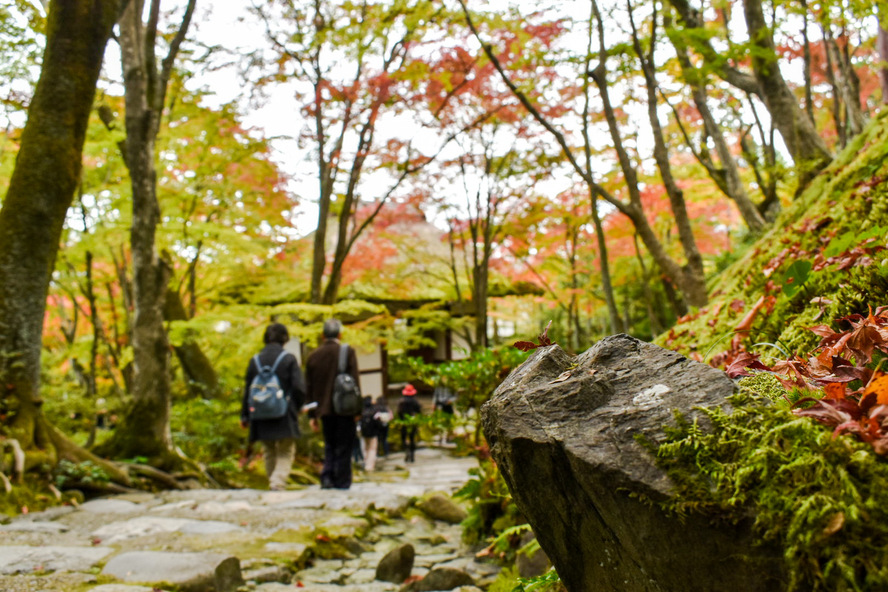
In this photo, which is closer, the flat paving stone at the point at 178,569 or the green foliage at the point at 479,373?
the flat paving stone at the point at 178,569

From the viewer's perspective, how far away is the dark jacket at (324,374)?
5.73 meters

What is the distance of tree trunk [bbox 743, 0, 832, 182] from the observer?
5160 mm

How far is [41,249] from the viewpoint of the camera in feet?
14.9

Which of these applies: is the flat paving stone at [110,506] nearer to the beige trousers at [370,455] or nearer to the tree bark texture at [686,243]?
the tree bark texture at [686,243]

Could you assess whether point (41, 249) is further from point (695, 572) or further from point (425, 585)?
point (695, 572)

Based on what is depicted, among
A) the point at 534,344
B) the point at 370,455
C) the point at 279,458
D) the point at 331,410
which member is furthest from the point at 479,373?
the point at 370,455

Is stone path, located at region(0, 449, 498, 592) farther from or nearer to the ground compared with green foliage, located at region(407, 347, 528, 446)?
nearer to the ground

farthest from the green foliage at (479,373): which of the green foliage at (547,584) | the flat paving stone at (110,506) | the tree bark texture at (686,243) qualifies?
the flat paving stone at (110,506)

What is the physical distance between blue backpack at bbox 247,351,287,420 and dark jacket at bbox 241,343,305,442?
2.2 inches

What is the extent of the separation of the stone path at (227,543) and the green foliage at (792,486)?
2.16m

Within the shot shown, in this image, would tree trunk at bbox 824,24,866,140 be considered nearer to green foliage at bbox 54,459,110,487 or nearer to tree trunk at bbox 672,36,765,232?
tree trunk at bbox 672,36,765,232

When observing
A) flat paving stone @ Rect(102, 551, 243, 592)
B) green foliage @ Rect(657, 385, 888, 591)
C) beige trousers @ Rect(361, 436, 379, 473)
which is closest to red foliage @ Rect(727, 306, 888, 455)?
green foliage @ Rect(657, 385, 888, 591)

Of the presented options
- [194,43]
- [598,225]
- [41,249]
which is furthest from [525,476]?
[194,43]

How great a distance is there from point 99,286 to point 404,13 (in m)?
8.42
